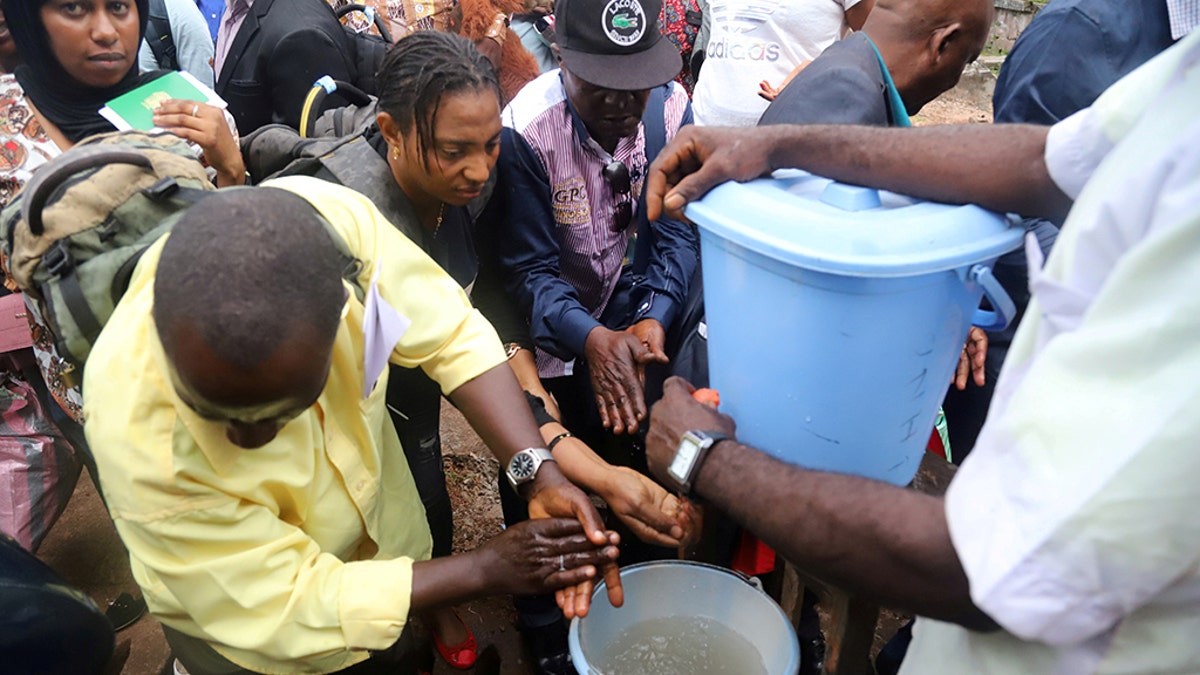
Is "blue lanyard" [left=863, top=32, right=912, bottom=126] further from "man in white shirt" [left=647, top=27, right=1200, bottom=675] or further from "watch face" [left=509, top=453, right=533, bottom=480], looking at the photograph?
"watch face" [left=509, top=453, right=533, bottom=480]

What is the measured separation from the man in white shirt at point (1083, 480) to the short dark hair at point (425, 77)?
47.7 inches

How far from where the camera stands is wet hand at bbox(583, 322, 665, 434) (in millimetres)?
2088

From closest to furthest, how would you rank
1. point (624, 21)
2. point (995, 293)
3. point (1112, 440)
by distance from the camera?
point (1112, 440) → point (995, 293) → point (624, 21)

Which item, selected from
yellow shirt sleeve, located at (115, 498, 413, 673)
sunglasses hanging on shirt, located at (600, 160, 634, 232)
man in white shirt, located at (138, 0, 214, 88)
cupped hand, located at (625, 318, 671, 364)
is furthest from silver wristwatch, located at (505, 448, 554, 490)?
man in white shirt, located at (138, 0, 214, 88)

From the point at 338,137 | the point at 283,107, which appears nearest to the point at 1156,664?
the point at 338,137

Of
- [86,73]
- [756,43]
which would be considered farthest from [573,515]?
[756,43]

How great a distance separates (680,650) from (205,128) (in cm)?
186

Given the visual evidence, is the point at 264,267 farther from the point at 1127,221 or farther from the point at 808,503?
the point at 1127,221

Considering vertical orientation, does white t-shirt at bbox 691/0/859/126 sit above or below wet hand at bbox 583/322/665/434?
above

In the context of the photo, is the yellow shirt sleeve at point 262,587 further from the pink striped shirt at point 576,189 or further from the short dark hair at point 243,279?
the pink striped shirt at point 576,189

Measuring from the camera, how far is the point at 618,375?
6.92 feet

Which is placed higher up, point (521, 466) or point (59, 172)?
point (59, 172)

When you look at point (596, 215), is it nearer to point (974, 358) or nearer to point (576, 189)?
point (576, 189)

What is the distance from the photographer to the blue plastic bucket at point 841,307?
1.10 meters
